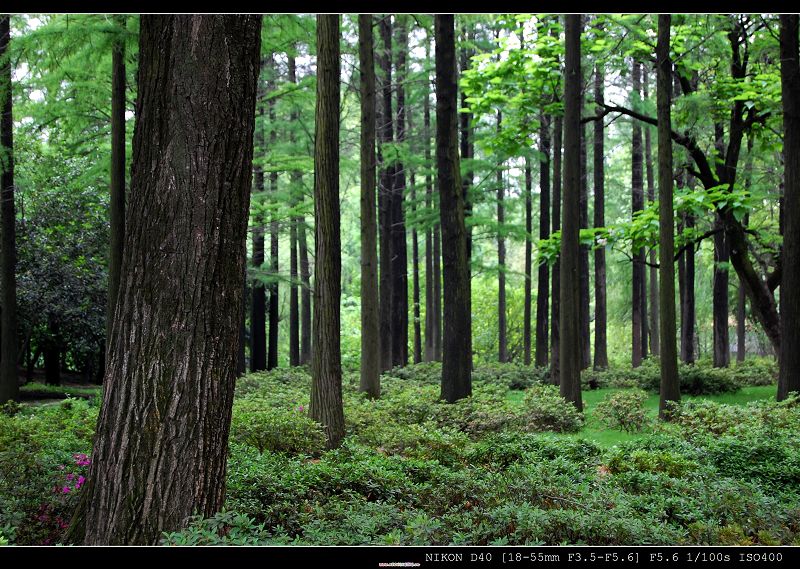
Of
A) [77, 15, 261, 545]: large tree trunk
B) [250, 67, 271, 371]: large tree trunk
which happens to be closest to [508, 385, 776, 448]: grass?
[77, 15, 261, 545]: large tree trunk

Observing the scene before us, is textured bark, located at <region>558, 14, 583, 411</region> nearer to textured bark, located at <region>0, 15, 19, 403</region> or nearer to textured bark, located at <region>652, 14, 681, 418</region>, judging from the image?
textured bark, located at <region>652, 14, 681, 418</region>

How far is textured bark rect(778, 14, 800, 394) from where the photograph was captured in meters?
11.1

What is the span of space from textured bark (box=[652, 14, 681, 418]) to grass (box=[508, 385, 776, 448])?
730mm

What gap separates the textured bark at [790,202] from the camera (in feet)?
36.5

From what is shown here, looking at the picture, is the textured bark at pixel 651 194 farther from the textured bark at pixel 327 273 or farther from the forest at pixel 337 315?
the textured bark at pixel 327 273

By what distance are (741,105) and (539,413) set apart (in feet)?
28.2

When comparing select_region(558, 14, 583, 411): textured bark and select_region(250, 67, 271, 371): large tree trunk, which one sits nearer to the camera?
select_region(558, 14, 583, 411): textured bark

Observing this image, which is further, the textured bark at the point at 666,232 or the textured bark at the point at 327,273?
the textured bark at the point at 666,232

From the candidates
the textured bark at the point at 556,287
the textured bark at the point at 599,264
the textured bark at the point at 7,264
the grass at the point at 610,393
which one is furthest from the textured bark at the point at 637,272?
the textured bark at the point at 7,264

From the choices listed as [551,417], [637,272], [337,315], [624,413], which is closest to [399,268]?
[637,272]

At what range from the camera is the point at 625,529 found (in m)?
4.49

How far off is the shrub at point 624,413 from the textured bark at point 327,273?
4.53 metres

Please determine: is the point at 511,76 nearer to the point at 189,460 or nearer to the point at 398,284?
the point at 398,284
